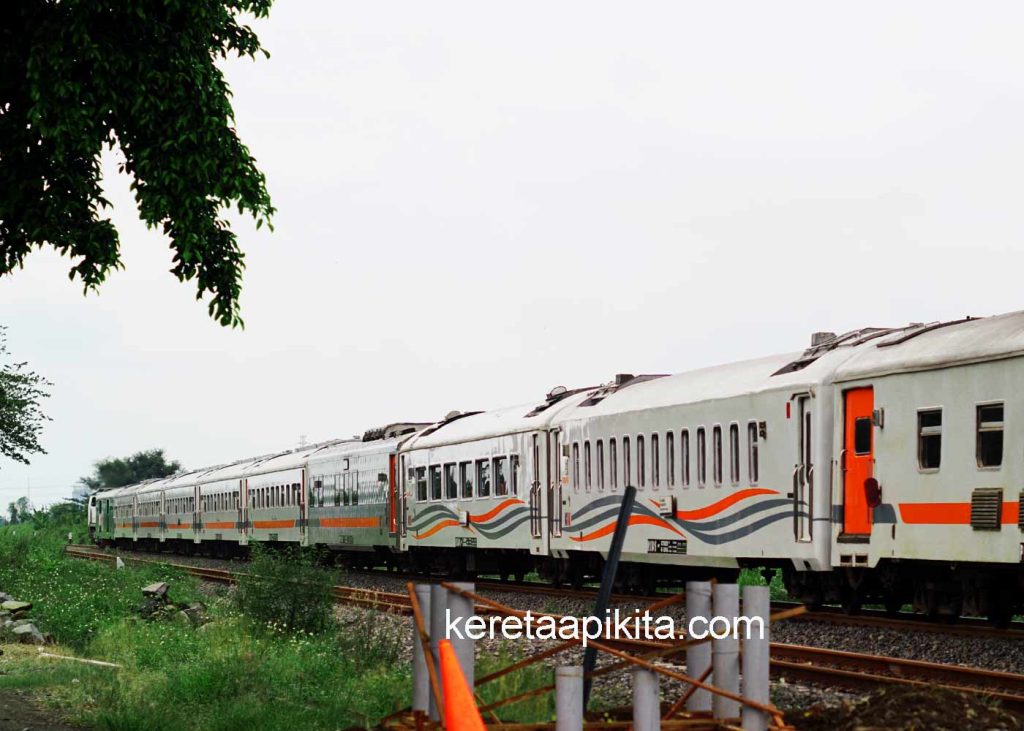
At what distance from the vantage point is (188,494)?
5925 centimetres

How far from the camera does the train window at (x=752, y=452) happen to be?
19.8 m

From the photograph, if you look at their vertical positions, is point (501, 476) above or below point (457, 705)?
above

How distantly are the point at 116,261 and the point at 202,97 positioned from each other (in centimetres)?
172

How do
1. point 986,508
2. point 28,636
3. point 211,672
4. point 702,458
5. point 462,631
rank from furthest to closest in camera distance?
point 702,458 → point 28,636 → point 986,508 → point 211,672 → point 462,631

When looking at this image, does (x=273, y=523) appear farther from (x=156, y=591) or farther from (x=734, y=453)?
(x=734, y=453)

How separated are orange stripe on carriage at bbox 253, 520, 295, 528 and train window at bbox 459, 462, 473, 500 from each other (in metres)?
14.2

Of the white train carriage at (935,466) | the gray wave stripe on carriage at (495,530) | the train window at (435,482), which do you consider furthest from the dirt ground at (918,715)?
the train window at (435,482)

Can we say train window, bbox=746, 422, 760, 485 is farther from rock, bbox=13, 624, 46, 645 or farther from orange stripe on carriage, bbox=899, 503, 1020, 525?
rock, bbox=13, 624, 46, 645

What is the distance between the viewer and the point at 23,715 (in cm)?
1302

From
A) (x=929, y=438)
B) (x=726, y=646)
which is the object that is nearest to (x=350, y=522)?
(x=929, y=438)

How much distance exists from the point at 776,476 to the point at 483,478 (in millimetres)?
10939

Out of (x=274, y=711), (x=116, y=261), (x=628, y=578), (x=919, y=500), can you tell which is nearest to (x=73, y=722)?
(x=274, y=711)

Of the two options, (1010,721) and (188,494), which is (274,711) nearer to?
(1010,721)

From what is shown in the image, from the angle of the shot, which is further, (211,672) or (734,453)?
(734,453)
